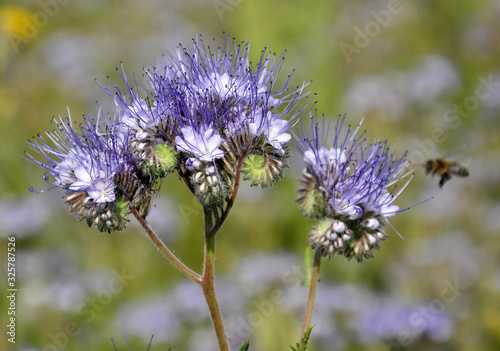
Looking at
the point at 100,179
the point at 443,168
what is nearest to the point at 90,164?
the point at 100,179

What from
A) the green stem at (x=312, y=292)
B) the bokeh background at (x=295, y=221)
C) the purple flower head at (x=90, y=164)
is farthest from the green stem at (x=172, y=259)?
the bokeh background at (x=295, y=221)

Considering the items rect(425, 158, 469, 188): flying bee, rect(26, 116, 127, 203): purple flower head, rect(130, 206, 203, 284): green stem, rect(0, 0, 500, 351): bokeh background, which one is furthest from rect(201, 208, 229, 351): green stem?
rect(0, 0, 500, 351): bokeh background

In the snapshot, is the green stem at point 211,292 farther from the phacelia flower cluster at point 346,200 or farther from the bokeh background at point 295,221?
the bokeh background at point 295,221

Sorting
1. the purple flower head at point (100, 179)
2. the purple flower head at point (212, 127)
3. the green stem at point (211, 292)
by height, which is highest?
the purple flower head at point (212, 127)

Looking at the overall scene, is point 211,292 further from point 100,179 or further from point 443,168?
point 443,168

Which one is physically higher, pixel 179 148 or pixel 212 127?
pixel 212 127

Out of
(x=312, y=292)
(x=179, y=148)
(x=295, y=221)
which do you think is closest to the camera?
(x=179, y=148)

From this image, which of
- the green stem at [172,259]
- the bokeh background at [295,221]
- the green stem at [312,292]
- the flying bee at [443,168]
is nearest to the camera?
the green stem at [172,259]
